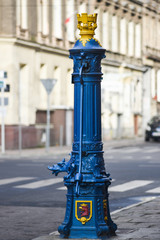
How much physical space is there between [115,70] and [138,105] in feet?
24.2

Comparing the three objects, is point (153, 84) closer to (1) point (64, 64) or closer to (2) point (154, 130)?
(2) point (154, 130)

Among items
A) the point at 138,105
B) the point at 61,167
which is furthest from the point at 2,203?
the point at 138,105

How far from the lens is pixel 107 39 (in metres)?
53.6

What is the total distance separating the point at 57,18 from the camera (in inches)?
1727

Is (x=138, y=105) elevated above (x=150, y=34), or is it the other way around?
(x=150, y=34)

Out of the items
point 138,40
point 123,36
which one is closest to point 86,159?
point 123,36

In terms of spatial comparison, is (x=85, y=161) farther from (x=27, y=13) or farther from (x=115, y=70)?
(x=115, y=70)

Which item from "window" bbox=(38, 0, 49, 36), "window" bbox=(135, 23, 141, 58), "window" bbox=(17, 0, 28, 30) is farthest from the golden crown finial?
"window" bbox=(135, 23, 141, 58)

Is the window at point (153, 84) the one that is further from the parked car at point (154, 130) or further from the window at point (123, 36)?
the parked car at point (154, 130)

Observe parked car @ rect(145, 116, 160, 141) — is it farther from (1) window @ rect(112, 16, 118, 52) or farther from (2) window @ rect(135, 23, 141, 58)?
(2) window @ rect(135, 23, 141, 58)

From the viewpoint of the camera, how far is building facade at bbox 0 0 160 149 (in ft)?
122

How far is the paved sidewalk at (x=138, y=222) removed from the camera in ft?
29.8

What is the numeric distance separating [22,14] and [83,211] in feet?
100

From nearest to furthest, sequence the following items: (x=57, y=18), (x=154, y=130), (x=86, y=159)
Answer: (x=86, y=159)
(x=57, y=18)
(x=154, y=130)
